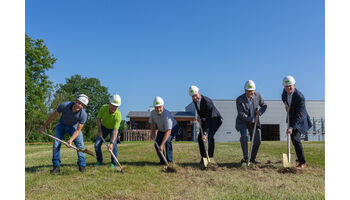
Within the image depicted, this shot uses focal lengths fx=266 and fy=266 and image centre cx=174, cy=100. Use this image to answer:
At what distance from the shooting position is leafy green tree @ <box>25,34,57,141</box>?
2614 cm

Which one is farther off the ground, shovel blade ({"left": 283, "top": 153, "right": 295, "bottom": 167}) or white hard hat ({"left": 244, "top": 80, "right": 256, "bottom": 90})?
white hard hat ({"left": 244, "top": 80, "right": 256, "bottom": 90})

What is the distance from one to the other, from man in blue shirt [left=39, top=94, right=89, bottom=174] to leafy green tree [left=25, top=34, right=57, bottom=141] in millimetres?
22575

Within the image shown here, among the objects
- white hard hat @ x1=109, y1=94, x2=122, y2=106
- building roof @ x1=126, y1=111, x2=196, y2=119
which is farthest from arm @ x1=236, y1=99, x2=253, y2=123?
building roof @ x1=126, y1=111, x2=196, y2=119

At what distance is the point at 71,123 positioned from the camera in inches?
229

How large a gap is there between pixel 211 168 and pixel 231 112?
29.1 m

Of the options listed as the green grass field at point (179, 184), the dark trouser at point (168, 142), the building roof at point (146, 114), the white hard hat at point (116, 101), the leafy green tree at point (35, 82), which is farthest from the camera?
the building roof at point (146, 114)

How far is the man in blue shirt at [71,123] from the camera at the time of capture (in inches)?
218

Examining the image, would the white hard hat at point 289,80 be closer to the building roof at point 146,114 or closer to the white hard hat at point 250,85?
the white hard hat at point 250,85

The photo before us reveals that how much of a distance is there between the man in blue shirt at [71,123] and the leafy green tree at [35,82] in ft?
74.1

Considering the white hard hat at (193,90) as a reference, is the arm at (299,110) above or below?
below

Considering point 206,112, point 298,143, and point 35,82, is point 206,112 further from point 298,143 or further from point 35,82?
point 35,82

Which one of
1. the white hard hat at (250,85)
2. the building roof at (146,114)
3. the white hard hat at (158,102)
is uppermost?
the white hard hat at (250,85)

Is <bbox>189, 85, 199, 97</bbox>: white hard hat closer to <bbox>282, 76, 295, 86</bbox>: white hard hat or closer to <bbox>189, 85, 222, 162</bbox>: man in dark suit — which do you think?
<bbox>189, 85, 222, 162</bbox>: man in dark suit

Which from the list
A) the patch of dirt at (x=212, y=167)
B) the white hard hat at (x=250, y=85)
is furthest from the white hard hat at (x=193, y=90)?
the patch of dirt at (x=212, y=167)
